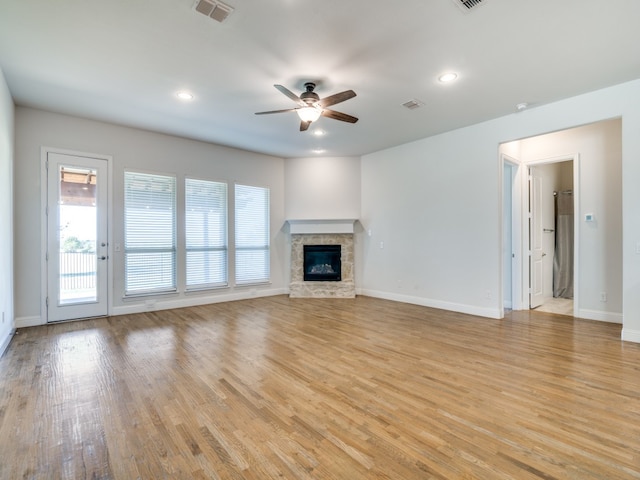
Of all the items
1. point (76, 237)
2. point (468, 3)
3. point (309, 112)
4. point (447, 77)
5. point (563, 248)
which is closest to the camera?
point (468, 3)

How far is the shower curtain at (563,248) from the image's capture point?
6.20 metres

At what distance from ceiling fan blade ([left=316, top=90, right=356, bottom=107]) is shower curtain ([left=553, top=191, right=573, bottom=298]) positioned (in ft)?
18.4

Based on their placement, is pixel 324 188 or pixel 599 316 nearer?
pixel 599 316

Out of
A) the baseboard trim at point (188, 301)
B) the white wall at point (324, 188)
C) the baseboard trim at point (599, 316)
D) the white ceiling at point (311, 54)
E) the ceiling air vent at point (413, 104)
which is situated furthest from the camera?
the white wall at point (324, 188)

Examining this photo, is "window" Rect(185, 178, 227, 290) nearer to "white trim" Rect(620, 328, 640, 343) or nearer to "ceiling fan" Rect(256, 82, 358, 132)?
"ceiling fan" Rect(256, 82, 358, 132)

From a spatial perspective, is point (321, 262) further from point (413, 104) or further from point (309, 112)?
point (309, 112)

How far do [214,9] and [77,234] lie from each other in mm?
4091

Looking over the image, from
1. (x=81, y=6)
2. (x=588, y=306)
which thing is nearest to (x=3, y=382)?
(x=81, y=6)

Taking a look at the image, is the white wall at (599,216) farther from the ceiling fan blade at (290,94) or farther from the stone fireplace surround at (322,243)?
the ceiling fan blade at (290,94)

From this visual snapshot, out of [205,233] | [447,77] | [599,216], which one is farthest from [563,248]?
[205,233]

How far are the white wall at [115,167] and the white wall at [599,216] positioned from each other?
5567mm

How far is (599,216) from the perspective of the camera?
4598 mm

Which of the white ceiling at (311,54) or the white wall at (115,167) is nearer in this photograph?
the white ceiling at (311,54)

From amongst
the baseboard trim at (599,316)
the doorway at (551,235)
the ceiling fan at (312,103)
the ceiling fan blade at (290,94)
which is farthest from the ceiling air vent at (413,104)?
the baseboard trim at (599,316)
